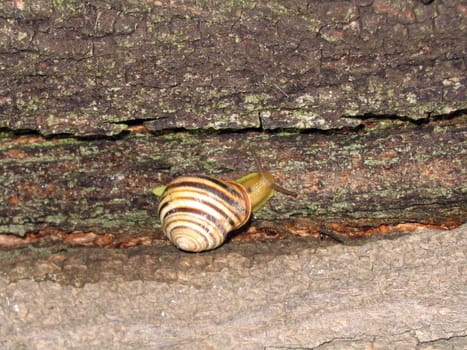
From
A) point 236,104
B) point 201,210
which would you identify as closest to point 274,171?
point 236,104

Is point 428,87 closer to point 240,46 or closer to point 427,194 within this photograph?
point 427,194

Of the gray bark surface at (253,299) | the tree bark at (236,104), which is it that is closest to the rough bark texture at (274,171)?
the tree bark at (236,104)

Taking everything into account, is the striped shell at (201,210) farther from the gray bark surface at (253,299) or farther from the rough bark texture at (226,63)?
the rough bark texture at (226,63)

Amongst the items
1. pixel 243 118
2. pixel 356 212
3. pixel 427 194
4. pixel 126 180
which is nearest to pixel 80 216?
pixel 126 180

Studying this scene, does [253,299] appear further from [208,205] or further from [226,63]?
[226,63]

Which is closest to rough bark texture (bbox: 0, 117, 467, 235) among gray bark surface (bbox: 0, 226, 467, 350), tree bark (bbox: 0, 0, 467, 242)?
tree bark (bbox: 0, 0, 467, 242)
